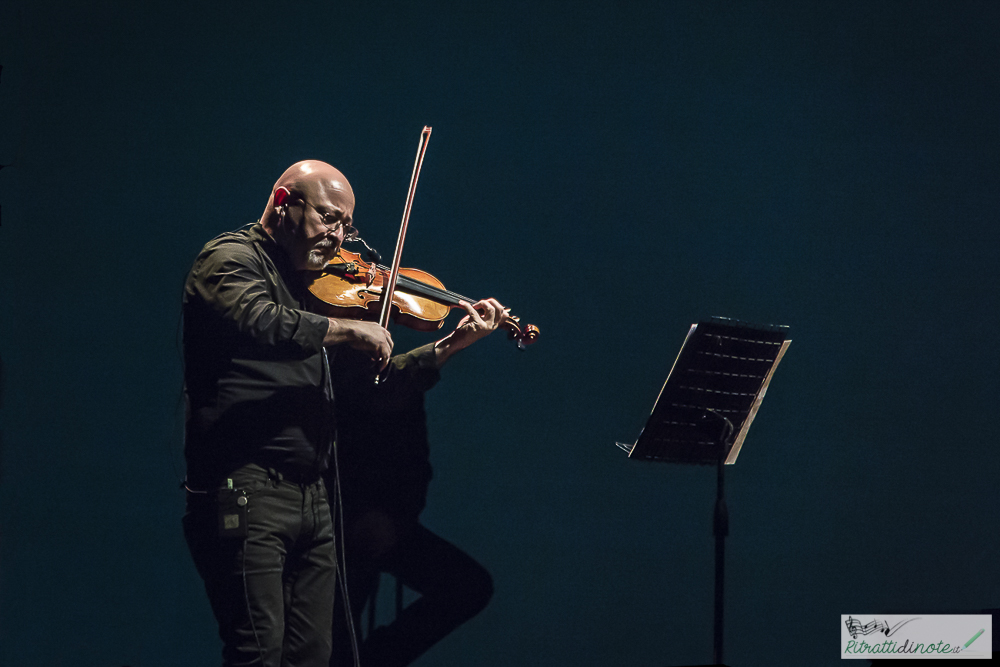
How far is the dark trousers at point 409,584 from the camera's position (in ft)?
9.22

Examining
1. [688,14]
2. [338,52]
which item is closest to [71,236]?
[338,52]

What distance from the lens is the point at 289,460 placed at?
7.70 feet

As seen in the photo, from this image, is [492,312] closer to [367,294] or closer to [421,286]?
[421,286]

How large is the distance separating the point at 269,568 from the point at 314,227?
2.92 feet

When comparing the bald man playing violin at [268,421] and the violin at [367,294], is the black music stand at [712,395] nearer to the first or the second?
the violin at [367,294]

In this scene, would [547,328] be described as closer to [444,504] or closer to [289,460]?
[444,504]

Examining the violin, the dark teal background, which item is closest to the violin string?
the violin

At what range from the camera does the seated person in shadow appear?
2713 millimetres

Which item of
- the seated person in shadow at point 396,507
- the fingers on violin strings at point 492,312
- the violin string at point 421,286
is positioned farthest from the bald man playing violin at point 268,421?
the fingers on violin strings at point 492,312

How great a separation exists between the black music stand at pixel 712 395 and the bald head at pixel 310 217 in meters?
1.03

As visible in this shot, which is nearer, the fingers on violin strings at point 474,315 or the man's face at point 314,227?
the man's face at point 314,227

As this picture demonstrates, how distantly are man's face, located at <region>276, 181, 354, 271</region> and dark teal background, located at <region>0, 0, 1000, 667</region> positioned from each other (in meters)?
0.46

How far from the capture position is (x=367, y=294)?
2453mm

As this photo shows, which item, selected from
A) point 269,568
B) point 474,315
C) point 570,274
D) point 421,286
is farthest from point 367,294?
point 570,274
